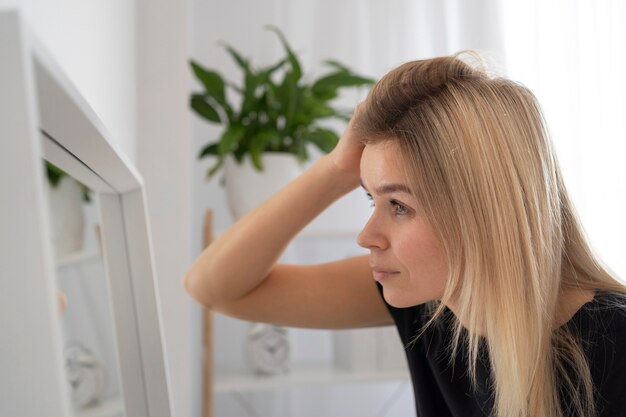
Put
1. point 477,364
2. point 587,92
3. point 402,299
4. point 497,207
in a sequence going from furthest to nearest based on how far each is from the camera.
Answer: point 587,92 < point 477,364 < point 402,299 < point 497,207

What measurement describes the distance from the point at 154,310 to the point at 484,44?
80.3 inches

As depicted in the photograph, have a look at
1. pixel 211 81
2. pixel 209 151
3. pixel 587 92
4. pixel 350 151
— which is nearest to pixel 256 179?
pixel 209 151

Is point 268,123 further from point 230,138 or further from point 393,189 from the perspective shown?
point 393,189

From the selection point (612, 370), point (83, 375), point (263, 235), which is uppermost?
point (263, 235)

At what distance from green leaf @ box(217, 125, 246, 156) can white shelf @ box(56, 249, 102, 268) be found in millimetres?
1137

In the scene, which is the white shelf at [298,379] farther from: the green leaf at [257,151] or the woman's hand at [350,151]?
the woman's hand at [350,151]

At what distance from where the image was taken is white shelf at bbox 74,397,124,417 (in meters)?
0.54

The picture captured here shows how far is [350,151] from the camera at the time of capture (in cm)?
105

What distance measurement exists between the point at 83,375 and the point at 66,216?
0.12 meters

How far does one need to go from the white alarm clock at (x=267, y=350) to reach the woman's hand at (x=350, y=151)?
0.94 metres

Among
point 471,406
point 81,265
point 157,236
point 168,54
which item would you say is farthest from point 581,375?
point 168,54

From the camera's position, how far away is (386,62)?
253 centimetres

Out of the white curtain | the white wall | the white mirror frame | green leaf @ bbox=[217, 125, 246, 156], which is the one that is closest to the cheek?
the white wall

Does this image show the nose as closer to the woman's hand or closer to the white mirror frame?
the woman's hand
